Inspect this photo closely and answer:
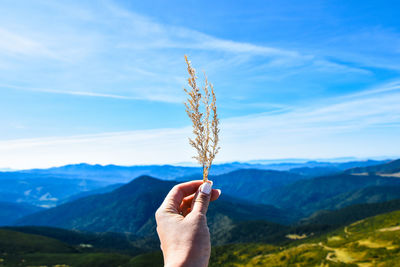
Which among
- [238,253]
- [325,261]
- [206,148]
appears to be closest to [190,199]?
[206,148]

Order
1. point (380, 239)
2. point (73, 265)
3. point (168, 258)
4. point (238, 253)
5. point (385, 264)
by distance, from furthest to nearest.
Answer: point (73, 265) → point (238, 253) → point (380, 239) → point (385, 264) → point (168, 258)

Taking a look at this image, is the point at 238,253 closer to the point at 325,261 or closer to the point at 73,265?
the point at 325,261

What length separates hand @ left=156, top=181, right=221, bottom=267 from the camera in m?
3.86

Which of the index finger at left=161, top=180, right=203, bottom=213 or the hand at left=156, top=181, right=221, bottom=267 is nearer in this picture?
the hand at left=156, top=181, right=221, bottom=267

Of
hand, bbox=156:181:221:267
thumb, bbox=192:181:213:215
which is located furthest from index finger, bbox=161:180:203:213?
thumb, bbox=192:181:213:215

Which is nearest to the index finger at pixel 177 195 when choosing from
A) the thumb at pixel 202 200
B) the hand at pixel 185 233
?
the hand at pixel 185 233

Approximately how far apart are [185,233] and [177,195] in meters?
1.04

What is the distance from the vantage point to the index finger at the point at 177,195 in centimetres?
477

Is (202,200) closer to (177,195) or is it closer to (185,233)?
(177,195)

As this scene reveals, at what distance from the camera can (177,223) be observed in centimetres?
433

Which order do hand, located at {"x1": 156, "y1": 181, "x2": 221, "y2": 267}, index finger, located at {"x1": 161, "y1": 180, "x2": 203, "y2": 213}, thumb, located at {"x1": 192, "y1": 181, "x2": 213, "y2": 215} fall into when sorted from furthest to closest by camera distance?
index finger, located at {"x1": 161, "y1": 180, "x2": 203, "y2": 213} → thumb, located at {"x1": 192, "y1": 181, "x2": 213, "y2": 215} → hand, located at {"x1": 156, "y1": 181, "x2": 221, "y2": 267}

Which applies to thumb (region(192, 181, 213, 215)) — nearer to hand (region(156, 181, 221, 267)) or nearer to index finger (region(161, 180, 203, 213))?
hand (region(156, 181, 221, 267))

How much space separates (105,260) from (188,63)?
626 ft

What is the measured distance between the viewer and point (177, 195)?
5.07 meters
